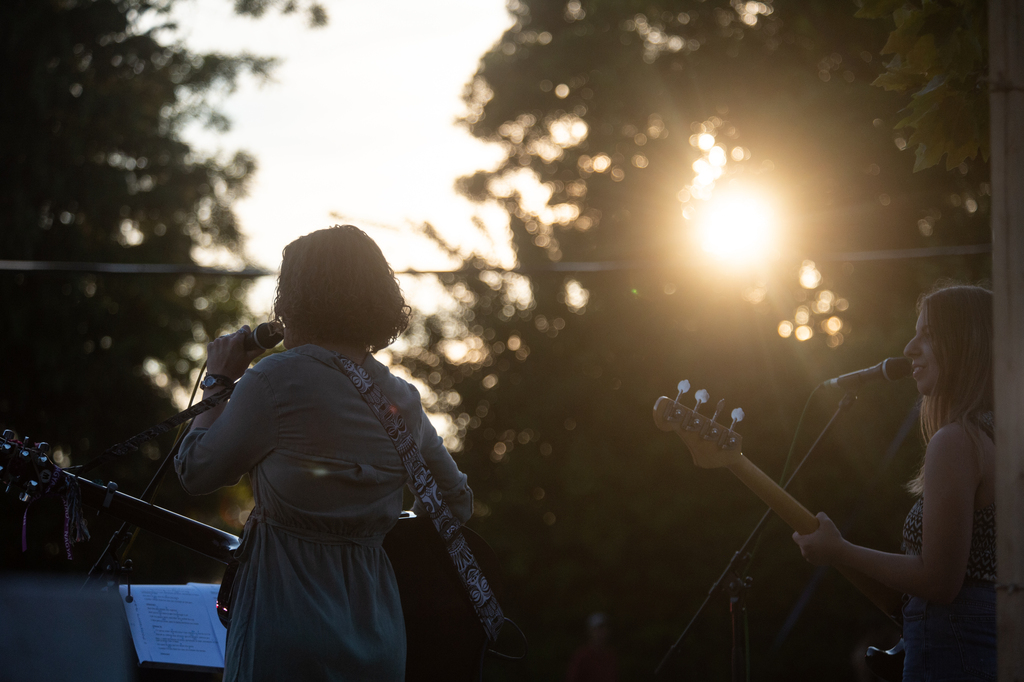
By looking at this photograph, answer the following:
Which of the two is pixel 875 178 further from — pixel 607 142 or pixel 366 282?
pixel 366 282

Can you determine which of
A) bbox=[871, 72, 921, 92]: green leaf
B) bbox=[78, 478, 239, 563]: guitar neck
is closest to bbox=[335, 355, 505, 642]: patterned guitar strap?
bbox=[78, 478, 239, 563]: guitar neck

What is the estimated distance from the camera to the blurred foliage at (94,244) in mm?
12742

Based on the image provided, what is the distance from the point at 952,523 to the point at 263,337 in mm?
1686

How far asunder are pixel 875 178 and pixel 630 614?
5.20 meters

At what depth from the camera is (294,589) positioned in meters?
1.79

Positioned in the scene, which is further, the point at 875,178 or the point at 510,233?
the point at 510,233

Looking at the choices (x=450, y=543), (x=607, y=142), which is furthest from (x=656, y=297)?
(x=450, y=543)

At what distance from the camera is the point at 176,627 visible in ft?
7.82

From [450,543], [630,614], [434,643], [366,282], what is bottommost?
[630,614]

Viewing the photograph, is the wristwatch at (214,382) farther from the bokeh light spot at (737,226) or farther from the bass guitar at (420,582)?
the bokeh light spot at (737,226)

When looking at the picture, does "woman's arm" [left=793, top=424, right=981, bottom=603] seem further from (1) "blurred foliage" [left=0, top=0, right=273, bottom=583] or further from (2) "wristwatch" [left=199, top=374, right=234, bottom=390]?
(1) "blurred foliage" [left=0, top=0, right=273, bottom=583]

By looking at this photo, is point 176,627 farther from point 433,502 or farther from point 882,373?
point 882,373

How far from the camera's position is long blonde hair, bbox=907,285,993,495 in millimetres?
2096

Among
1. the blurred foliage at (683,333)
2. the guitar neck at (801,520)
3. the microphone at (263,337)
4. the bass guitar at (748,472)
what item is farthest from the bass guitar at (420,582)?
the blurred foliage at (683,333)
